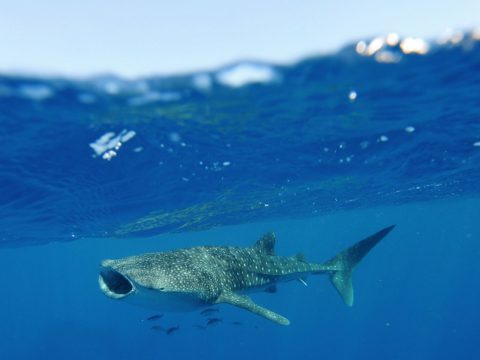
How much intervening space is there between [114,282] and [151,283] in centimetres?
82

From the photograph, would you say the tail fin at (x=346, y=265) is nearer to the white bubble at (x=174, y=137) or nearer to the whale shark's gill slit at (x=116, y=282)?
the white bubble at (x=174, y=137)

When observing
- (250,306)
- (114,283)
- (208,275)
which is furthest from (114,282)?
(250,306)

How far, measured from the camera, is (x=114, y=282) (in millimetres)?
7613

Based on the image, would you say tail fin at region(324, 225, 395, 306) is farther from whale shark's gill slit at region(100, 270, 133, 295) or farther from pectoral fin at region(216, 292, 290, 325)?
whale shark's gill slit at region(100, 270, 133, 295)

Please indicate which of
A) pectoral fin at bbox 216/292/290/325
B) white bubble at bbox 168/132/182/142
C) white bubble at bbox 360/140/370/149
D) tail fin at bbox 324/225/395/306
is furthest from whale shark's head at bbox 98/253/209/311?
white bubble at bbox 360/140/370/149

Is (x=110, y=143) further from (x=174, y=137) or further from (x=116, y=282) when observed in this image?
(x=116, y=282)

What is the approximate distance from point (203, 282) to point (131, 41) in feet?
17.0

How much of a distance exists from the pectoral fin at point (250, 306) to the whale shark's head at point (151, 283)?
62cm

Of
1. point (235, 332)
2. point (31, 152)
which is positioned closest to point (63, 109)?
point (31, 152)

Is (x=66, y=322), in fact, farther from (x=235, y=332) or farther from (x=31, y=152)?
(x=31, y=152)

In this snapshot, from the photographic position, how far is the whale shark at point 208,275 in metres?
7.43

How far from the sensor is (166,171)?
56.1ft

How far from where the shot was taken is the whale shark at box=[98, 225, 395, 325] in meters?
7.43

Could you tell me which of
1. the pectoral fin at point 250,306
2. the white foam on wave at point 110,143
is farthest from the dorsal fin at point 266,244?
the white foam on wave at point 110,143
